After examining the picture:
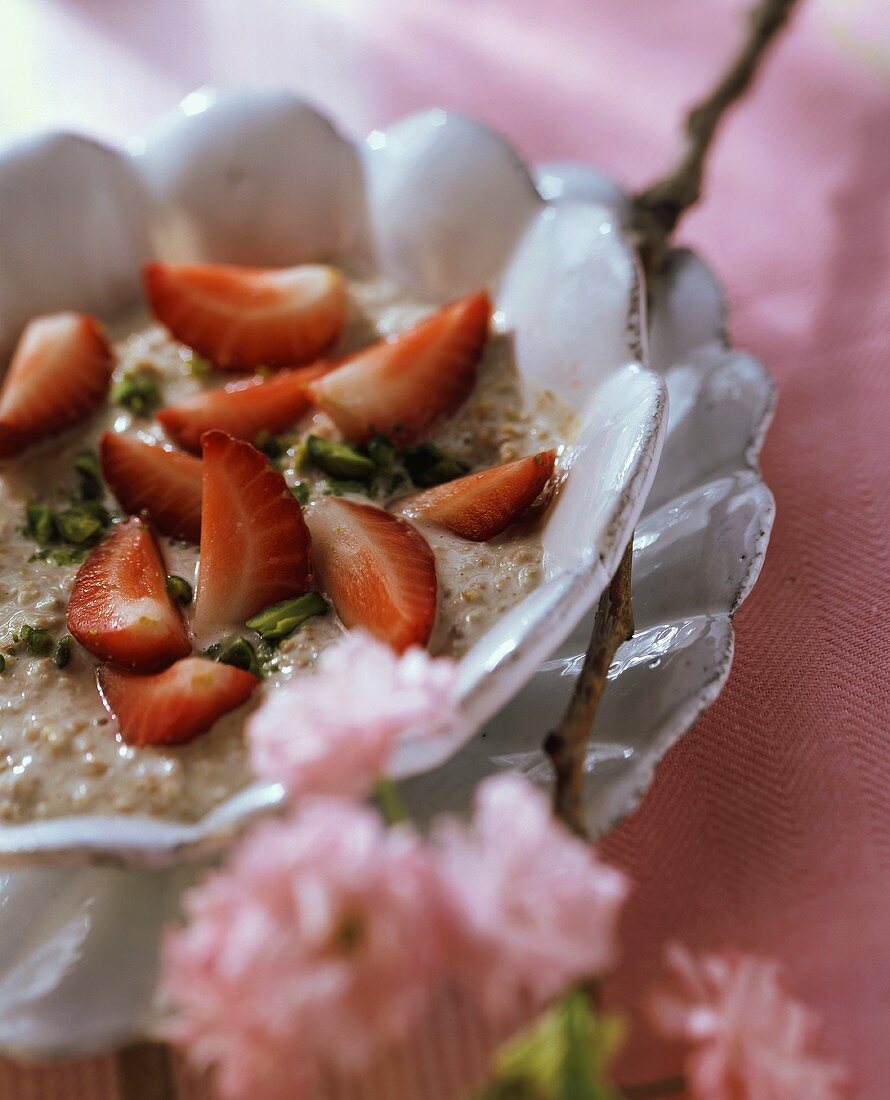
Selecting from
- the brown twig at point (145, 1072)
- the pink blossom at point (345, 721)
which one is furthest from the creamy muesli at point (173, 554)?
the pink blossom at point (345, 721)

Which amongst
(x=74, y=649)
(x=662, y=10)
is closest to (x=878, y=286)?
(x=662, y=10)

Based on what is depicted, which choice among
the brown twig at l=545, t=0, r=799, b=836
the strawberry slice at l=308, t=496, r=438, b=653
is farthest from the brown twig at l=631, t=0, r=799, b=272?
the strawberry slice at l=308, t=496, r=438, b=653

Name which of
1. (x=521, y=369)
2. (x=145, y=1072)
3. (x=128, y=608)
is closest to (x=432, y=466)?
(x=521, y=369)

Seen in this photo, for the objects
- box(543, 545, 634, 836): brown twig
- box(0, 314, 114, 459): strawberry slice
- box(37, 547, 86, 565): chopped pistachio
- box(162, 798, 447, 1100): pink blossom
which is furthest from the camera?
box(0, 314, 114, 459): strawberry slice

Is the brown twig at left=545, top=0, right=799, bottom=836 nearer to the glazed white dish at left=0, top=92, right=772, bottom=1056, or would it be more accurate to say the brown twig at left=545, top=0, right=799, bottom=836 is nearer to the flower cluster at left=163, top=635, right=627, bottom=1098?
the glazed white dish at left=0, top=92, right=772, bottom=1056

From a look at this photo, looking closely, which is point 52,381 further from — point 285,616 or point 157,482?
point 285,616

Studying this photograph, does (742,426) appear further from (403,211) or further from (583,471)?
(403,211)

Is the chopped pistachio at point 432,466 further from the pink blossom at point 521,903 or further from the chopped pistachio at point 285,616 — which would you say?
the pink blossom at point 521,903
